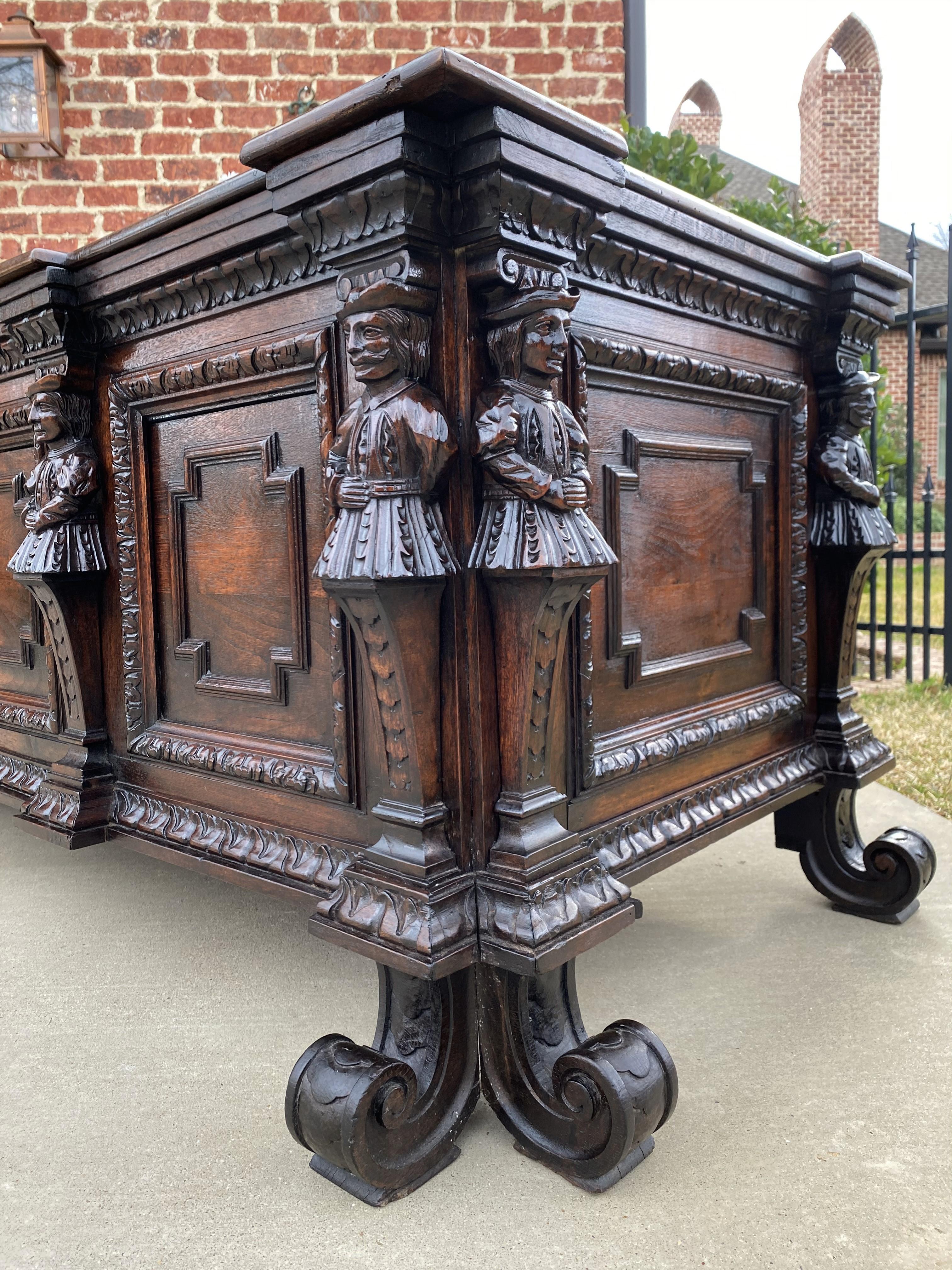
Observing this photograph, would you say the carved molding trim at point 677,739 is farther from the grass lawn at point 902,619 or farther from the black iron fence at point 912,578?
the grass lawn at point 902,619

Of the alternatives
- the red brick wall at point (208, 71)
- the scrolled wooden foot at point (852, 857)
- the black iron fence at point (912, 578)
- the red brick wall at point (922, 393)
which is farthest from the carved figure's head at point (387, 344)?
the red brick wall at point (922, 393)

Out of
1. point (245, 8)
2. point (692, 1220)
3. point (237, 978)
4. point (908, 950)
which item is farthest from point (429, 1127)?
point (245, 8)

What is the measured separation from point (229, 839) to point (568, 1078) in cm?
54

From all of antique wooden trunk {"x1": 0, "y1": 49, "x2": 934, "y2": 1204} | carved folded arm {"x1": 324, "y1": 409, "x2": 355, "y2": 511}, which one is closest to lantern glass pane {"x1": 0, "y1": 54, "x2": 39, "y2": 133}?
antique wooden trunk {"x1": 0, "y1": 49, "x2": 934, "y2": 1204}

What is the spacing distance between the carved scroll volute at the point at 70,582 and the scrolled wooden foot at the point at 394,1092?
0.62 m

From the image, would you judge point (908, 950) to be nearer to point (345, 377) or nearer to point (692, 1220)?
point (692, 1220)

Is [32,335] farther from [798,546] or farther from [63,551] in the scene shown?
[798,546]

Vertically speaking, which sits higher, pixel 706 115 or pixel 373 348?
pixel 706 115

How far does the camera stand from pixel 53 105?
10.6 ft

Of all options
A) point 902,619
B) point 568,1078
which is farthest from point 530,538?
point 902,619

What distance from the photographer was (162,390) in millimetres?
1306

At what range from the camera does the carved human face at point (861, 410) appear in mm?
1615

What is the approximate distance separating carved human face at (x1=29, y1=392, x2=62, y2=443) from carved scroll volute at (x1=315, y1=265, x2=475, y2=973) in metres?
0.62

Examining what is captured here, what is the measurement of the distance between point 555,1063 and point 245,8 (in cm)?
362
